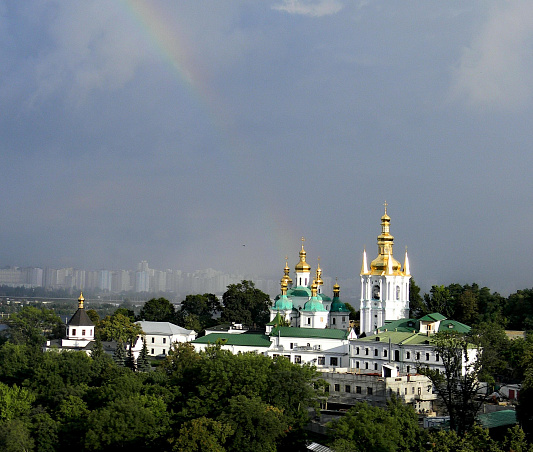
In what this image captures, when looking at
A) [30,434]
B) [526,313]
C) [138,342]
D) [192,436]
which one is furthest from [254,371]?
[526,313]

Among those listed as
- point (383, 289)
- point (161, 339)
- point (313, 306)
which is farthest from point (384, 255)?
point (161, 339)

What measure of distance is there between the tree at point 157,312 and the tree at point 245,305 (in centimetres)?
458

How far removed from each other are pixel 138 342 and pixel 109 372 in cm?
1637

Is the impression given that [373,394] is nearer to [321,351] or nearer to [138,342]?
[321,351]

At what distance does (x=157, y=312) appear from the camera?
69125mm

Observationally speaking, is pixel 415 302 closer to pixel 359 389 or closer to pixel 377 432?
pixel 359 389

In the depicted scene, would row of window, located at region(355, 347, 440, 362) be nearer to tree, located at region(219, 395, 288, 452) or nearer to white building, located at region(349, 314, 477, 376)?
white building, located at region(349, 314, 477, 376)

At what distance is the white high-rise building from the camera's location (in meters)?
57.5

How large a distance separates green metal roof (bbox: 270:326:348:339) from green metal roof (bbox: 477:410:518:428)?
1815 centimetres

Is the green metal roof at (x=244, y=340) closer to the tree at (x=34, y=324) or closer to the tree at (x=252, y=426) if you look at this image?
the tree at (x=34, y=324)

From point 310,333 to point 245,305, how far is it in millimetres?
18134

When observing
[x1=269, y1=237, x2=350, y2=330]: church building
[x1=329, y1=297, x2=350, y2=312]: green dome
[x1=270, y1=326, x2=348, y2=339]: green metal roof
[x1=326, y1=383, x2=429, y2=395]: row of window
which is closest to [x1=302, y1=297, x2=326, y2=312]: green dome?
[x1=269, y1=237, x2=350, y2=330]: church building

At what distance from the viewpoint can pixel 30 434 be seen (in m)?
33.6

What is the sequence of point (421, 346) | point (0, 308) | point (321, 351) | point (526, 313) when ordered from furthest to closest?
point (0, 308), point (526, 313), point (321, 351), point (421, 346)
